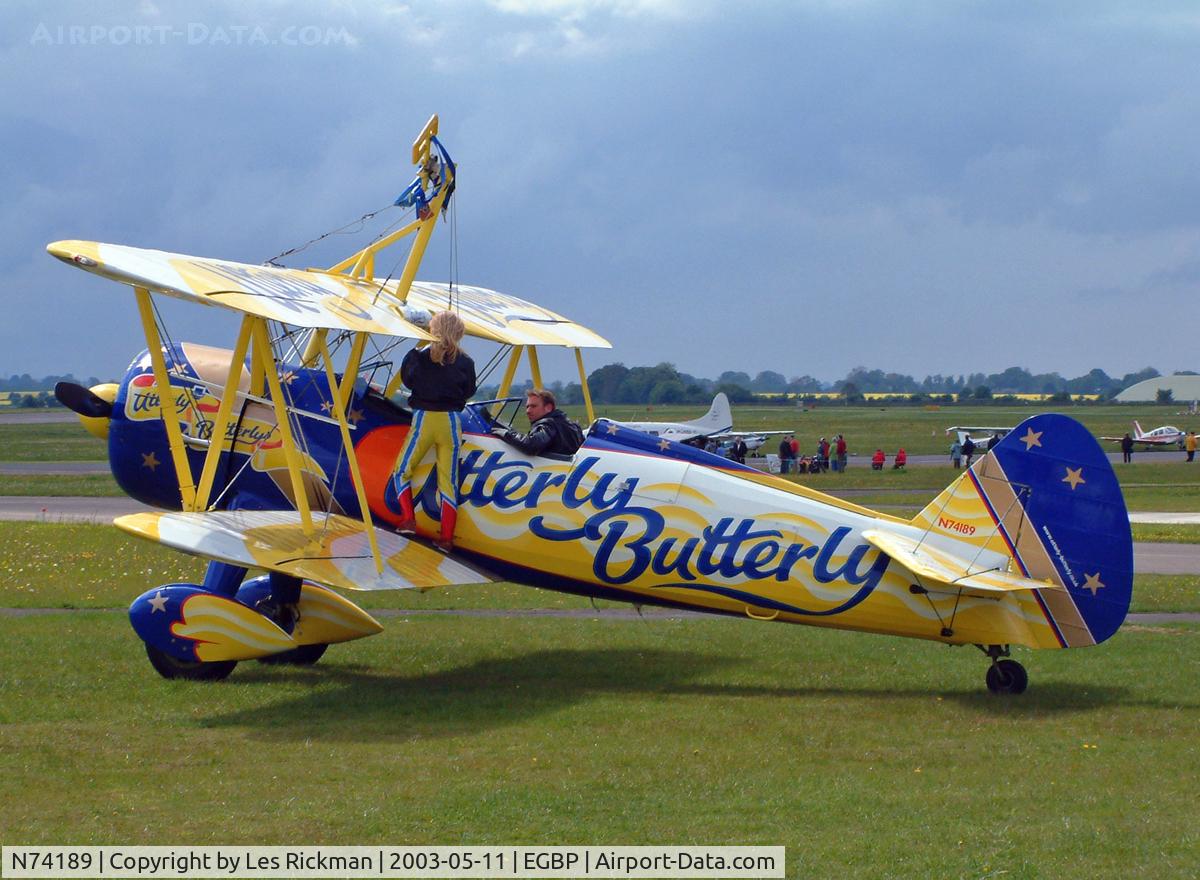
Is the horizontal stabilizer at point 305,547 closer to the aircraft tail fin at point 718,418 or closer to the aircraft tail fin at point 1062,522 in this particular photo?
the aircraft tail fin at point 1062,522

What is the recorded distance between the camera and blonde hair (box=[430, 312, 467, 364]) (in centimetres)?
920

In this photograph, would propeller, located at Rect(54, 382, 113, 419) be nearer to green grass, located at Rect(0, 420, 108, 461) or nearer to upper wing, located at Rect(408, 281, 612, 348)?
upper wing, located at Rect(408, 281, 612, 348)

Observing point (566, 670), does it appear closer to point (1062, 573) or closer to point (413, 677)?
point (413, 677)

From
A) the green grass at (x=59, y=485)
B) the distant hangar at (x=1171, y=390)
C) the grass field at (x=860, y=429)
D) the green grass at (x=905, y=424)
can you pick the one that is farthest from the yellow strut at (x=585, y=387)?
the distant hangar at (x=1171, y=390)

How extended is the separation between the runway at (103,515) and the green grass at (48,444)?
53.1 feet

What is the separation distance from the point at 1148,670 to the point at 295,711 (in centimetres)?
635

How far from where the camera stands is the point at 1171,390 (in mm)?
143375

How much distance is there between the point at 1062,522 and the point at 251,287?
227 inches

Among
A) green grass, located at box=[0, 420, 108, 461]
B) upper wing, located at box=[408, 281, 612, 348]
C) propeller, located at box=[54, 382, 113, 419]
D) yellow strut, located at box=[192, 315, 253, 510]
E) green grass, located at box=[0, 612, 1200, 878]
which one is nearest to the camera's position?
green grass, located at box=[0, 612, 1200, 878]

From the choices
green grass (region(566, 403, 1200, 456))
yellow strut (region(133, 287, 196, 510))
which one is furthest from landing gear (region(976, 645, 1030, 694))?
green grass (region(566, 403, 1200, 456))

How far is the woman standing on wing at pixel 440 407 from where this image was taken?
9258 millimetres

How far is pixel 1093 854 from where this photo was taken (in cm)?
546

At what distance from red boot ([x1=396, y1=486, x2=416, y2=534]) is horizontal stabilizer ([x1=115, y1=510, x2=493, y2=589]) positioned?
111 mm
